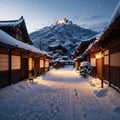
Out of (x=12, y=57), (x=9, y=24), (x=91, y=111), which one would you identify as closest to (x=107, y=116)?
(x=91, y=111)

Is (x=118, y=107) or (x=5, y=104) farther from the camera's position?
(x=5, y=104)

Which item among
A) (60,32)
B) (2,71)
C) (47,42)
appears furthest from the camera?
(60,32)

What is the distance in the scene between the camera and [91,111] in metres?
7.82

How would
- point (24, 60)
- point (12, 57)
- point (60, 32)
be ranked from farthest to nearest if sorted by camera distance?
point (60, 32) < point (24, 60) < point (12, 57)

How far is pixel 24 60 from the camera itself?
20.3m

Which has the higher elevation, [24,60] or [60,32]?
[60,32]

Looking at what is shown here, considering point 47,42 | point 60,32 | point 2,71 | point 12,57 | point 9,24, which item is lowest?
point 2,71

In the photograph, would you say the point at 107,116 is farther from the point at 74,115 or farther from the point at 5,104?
the point at 5,104

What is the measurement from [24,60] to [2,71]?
7.23 meters

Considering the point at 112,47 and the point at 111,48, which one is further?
the point at 111,48

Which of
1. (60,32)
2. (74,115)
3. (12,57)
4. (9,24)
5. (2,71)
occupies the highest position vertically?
(60,32)

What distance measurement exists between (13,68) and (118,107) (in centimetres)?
976

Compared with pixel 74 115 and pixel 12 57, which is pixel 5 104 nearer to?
pixel 74 115

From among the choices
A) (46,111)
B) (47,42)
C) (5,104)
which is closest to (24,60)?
(5,104)
